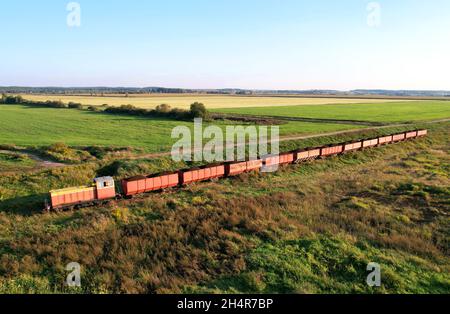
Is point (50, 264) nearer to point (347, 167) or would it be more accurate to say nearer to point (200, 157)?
point (200, 157)

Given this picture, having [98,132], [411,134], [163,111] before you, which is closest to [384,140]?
[411,134]

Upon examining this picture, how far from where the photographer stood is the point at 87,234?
18.5m

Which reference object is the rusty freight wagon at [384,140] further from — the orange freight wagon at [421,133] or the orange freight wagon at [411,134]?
the orange freight wagon at [421,133]

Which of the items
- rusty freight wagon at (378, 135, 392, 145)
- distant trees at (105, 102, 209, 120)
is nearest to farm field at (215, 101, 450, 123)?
distant trees at (105, 102, 209, 120)

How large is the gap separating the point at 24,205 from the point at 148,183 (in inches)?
342

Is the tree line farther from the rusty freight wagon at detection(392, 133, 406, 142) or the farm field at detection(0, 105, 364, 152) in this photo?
the rusty freight wagon at detection(392, 133, 406, 142)

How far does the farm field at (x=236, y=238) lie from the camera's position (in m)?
14.0

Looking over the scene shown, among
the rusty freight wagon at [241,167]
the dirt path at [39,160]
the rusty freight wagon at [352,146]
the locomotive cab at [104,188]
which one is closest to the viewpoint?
the locomotive cab at [104,188]

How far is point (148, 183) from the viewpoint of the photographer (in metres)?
25.4

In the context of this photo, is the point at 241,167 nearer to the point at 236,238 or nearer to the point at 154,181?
the point at 154,181

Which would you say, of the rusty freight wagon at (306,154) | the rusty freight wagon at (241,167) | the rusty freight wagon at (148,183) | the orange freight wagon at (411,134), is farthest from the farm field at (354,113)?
the rusty freight wagon at (148,183)

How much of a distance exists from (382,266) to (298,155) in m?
22.2

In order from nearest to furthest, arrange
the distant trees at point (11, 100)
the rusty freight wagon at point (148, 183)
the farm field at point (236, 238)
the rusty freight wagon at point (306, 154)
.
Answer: the farm field at point (236, 238) → the rusty freight wagon at point (148, 183) → the rusty freight wagon at point (306, 154) → the distant trees at point (11, 100)

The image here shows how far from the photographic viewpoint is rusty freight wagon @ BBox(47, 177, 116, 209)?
72.1 ft
